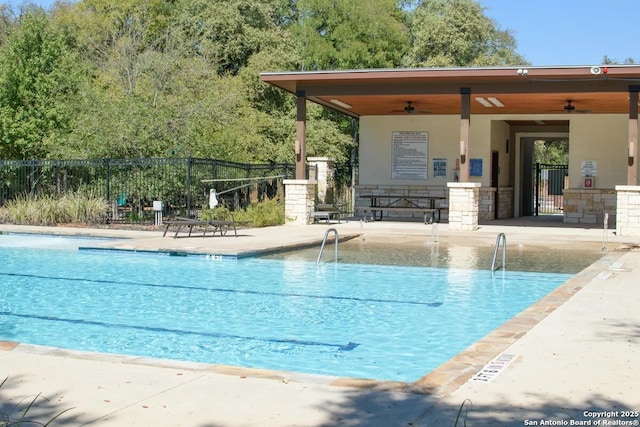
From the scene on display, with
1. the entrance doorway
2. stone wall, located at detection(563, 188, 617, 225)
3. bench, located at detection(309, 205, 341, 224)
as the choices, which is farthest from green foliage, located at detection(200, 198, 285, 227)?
the entrance doorway

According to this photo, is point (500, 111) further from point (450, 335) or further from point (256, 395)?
point (256, 395)

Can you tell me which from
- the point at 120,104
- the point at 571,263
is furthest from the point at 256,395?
the point at 120,104

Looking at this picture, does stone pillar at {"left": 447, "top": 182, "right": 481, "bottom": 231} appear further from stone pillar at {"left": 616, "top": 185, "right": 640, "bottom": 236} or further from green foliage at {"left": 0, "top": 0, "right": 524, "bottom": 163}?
green foliage at {"left": 0, "top": 0, "right": 524, "bottom": 163}

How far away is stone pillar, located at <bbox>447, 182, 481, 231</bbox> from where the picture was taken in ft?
65.1

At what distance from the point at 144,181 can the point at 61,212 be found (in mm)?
2373

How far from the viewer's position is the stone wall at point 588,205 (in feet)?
77.2

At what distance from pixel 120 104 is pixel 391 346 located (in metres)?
16.9

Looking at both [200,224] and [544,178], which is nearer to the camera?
[200,224]

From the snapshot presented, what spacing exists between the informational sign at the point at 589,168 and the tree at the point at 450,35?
55.7ft

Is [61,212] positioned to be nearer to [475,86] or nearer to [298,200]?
[298,200]

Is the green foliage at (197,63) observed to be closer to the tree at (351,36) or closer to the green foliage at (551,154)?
the tree at (351,36)

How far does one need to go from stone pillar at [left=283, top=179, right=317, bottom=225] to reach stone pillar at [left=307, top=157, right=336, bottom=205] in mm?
4164

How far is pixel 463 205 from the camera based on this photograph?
19.9 metres

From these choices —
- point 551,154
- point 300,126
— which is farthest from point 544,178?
point 300,126
